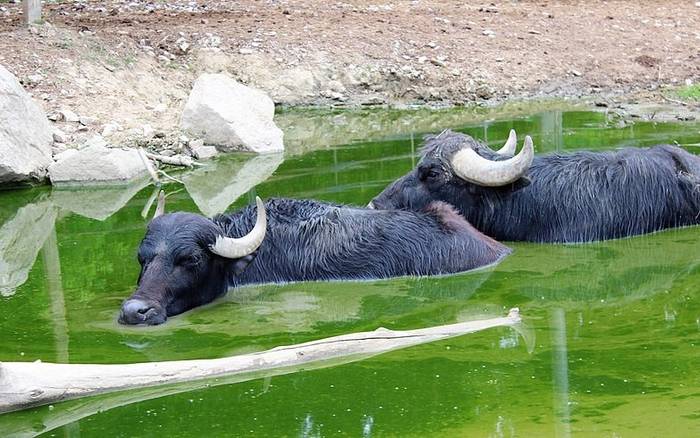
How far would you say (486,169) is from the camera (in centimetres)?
975

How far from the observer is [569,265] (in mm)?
9227

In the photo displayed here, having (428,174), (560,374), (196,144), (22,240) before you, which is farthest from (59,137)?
(560,374)

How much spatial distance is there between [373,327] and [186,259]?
Answer: 4.78 feet

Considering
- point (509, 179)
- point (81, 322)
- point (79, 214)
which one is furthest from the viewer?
point (79, 214)

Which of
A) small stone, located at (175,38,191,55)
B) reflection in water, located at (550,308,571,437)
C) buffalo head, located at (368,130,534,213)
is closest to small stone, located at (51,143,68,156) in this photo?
small stone, located at (175,38,191,55)

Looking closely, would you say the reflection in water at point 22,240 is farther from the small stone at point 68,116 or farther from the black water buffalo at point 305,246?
the small stone at point 68,116

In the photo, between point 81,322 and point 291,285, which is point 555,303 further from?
point 81,322

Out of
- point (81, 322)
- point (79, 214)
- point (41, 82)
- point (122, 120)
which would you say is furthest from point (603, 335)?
point (41, 82)

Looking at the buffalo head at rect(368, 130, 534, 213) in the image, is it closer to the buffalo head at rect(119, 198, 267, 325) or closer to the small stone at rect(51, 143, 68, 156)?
the buffalo head at rect(119, 198, 267, 325)

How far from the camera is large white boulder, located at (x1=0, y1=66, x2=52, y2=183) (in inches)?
484

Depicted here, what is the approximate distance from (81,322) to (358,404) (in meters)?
2.54

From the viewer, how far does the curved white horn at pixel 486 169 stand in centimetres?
971

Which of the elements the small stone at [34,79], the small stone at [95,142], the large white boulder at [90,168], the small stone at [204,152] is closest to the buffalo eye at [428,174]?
the large white boulder at [90,168]

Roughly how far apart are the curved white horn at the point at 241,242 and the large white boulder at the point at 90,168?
438 centimetres
